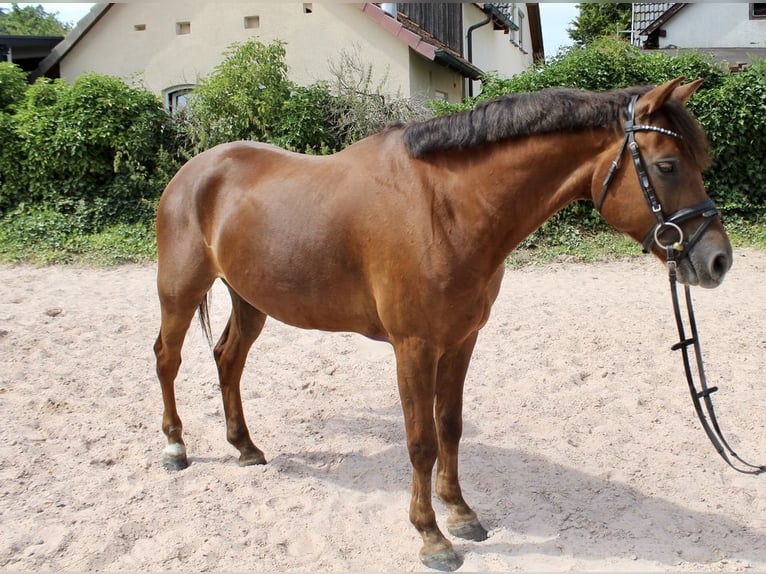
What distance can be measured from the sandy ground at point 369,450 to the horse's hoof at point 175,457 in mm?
57

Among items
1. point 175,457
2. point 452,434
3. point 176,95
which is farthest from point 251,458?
point 176,95

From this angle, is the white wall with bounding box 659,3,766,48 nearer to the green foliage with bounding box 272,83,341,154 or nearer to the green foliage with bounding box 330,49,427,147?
the green foliage with bounding box 330,49,427,147

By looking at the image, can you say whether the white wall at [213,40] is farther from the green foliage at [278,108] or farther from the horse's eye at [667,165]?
the horse's eye at [667,165]

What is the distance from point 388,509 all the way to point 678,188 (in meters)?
2.16

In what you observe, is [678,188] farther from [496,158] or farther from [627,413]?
[627,413]

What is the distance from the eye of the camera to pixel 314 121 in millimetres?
10570

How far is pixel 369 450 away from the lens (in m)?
4.16

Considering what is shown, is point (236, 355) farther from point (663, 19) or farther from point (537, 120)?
point (663, 19)

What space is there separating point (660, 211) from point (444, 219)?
0.86 meters

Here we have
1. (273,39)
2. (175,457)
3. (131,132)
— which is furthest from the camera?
(273,39)

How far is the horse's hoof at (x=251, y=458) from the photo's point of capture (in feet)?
13.0

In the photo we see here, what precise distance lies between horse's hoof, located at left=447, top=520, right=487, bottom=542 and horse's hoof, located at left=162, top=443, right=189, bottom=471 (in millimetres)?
1752

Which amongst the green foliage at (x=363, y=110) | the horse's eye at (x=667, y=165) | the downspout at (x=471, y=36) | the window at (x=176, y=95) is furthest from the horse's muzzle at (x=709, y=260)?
the downspout at (x=471, y=36)

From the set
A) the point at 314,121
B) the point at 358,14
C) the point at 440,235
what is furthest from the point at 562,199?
the point at 358,14
